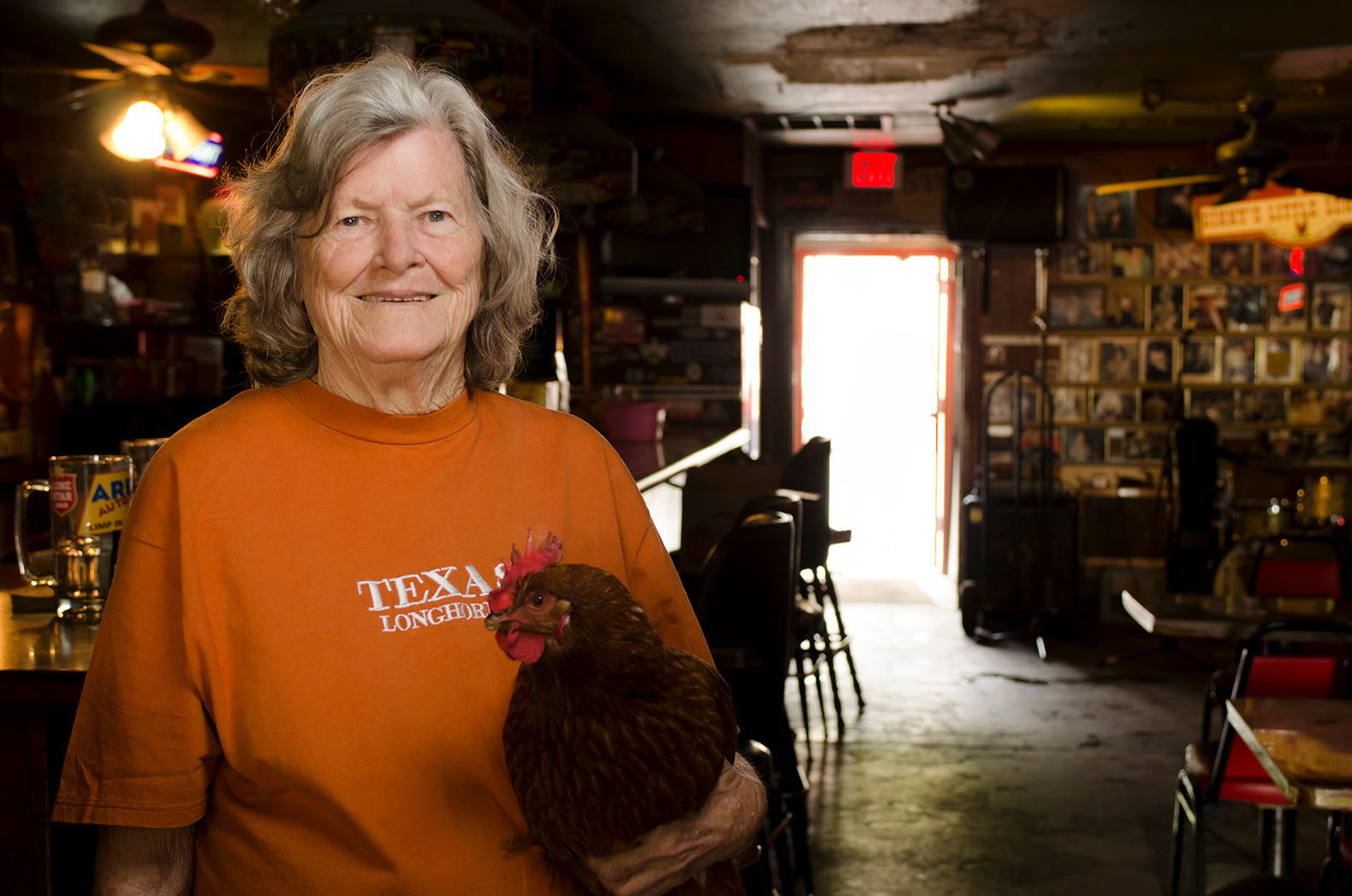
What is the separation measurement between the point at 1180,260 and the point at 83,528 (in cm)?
774

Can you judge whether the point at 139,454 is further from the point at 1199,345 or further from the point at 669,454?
the point at 1199,345

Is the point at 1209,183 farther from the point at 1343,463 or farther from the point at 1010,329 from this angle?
the point at 1343,463

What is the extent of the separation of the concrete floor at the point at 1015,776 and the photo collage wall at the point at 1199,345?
1960 mm

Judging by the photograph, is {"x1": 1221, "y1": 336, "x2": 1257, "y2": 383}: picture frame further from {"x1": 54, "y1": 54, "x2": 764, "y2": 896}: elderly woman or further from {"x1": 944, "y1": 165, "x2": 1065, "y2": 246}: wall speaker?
{"x1": 54, "y1": 54, "x2": 764, "y2": 896}: elderly woman

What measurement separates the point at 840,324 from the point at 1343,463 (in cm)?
364

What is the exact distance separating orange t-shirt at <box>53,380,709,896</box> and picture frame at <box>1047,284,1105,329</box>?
24.7 ft

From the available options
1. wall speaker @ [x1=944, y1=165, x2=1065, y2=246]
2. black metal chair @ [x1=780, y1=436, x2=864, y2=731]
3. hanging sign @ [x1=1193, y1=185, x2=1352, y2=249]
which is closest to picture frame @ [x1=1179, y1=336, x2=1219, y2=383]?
hanging sign @ [x1=1193, y1=185, x2=1352, y2=249]

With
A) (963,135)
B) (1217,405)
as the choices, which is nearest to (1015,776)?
(963,135)

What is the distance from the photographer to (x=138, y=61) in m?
4.65

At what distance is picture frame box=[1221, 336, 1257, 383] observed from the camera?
8.01m

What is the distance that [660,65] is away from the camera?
20.6ft

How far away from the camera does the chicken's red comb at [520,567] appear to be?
38.1 inches

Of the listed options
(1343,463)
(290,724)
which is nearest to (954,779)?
(290,724)

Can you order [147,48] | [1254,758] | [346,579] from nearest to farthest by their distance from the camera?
[346,579]
[1254,758]
[147,48]
